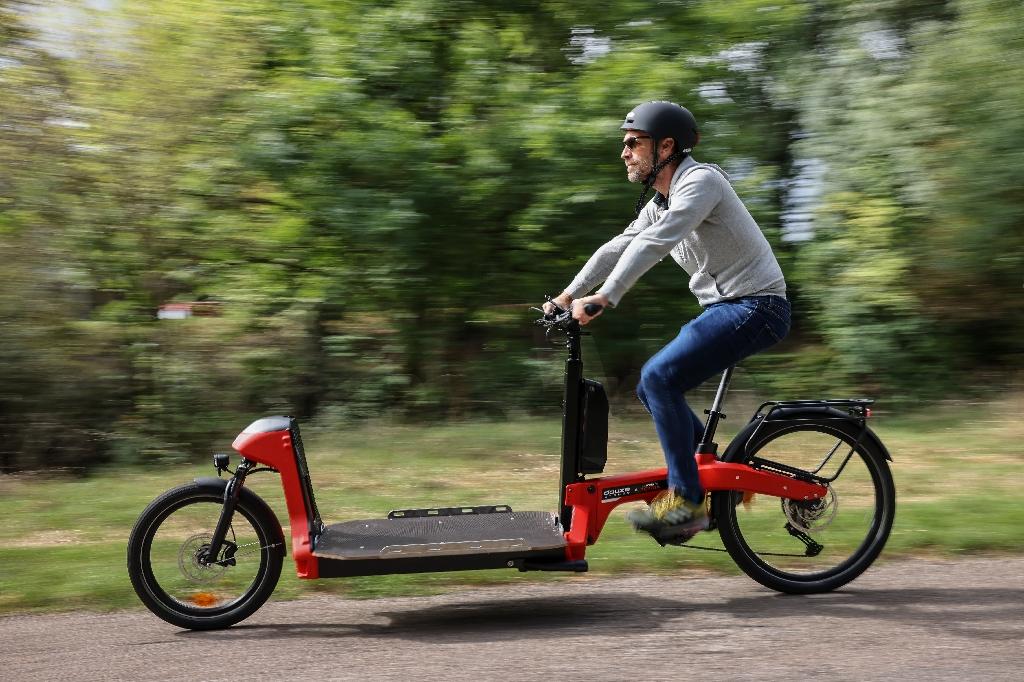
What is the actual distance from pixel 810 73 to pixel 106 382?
23.8ft

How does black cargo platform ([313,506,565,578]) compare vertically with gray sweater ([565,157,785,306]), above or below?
below

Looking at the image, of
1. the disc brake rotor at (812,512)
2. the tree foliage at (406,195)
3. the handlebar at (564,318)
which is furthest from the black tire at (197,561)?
the tree foliage at (406,195)

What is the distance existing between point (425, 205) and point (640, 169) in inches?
207

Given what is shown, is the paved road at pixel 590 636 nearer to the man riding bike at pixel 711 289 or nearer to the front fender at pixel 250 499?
the front fender at pixel 250 499

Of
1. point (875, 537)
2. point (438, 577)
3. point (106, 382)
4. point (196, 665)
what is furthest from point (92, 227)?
point (875, 537)

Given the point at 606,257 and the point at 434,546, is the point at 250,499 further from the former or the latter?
the point at 606,257

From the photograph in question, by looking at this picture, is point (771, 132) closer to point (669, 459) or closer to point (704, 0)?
point (704, 0)

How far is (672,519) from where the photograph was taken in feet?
16.9

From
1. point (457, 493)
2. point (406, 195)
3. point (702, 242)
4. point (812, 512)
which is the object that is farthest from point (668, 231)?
point (406, 195)

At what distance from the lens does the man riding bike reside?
5.04 m

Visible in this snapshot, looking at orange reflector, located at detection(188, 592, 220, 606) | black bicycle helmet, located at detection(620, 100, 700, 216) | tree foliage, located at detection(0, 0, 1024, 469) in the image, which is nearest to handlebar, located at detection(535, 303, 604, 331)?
black bicycle helmet, located at detection(620, 100, 700, 216)

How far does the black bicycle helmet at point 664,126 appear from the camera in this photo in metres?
5.20

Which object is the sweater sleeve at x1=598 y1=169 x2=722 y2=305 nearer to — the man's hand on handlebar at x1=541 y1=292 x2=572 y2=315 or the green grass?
the man's hand on handlebar at x1=541 y1=292 x2=572 y2=315

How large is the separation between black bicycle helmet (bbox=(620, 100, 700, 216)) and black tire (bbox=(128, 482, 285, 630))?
7.37 feet
